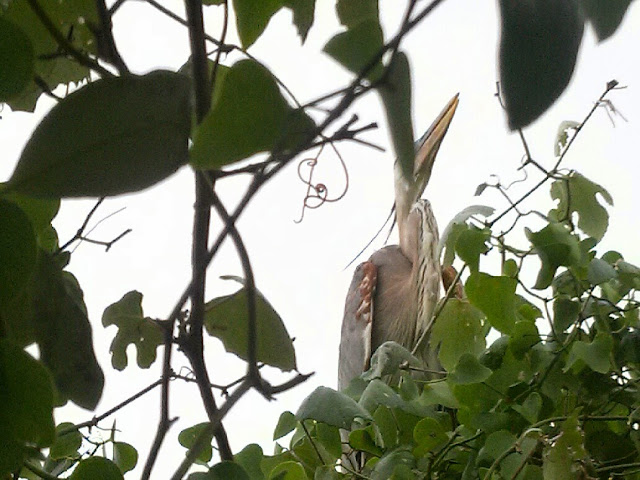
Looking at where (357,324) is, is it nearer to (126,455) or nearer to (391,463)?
(391,463)

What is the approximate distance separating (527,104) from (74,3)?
222 millimetres

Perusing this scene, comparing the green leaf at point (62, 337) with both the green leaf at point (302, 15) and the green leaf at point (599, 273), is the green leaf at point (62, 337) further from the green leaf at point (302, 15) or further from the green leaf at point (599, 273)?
the green leaf at point (599, 273)

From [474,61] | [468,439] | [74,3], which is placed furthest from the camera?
[474,61]

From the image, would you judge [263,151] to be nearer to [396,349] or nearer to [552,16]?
[552,16]

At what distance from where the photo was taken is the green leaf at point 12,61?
0.22 m

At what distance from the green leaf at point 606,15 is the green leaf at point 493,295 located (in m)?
0.49

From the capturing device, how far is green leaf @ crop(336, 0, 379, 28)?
1.01 ft

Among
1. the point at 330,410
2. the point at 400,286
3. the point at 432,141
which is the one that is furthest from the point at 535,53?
the point at 400,286

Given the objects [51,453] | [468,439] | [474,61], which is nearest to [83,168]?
[51,453]

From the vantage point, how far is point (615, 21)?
16cm

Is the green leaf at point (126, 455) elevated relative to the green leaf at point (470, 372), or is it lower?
lower

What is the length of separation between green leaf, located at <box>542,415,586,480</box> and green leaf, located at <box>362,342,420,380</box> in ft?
0.80

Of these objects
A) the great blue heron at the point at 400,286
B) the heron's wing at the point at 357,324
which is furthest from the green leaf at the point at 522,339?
the heron's wing at the point at 357,324

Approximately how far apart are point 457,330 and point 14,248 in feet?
1.85
